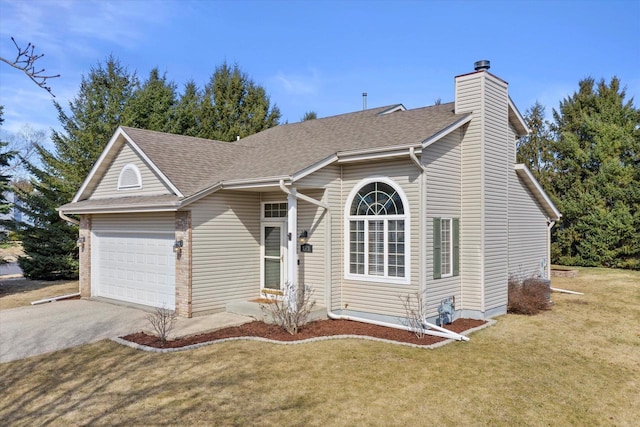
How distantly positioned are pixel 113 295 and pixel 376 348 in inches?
364

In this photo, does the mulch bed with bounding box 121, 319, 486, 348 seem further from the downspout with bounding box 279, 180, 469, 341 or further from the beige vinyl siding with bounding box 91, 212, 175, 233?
the beige vinyl siding with bounding box 91, 212, 175, 233

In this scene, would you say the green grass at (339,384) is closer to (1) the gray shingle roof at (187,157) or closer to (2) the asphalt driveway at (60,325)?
(2) the asphalt driveway at (60,325)

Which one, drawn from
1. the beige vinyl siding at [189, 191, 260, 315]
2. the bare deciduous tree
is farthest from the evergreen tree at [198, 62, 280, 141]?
the bare deciduous tree

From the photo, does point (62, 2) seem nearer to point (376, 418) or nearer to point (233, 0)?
point (376, 418)

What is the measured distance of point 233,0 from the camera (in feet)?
45.1

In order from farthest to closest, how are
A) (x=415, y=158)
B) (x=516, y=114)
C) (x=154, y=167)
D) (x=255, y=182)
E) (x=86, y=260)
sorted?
(x=86, y=260) < (x=516, y=114) < (x=154, y=167) < (x=255, y=182) < (x=415, y=158)

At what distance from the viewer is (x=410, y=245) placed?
984 cm

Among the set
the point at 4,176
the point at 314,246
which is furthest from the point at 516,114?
the point at 4,176

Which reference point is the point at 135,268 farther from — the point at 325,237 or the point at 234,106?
the point at 234,106

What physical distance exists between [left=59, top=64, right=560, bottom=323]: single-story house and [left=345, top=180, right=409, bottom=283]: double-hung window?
0.09 ft

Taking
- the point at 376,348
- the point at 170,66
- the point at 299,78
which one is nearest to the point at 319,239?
the point at 376,348

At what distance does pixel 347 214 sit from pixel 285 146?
13.6 feet

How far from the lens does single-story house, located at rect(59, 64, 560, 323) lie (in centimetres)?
1008

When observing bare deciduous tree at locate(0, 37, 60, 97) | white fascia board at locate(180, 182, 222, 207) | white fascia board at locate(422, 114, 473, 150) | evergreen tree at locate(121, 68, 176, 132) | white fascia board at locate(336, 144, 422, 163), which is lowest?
white fascia board at locate(180, 182, 222, 207)
